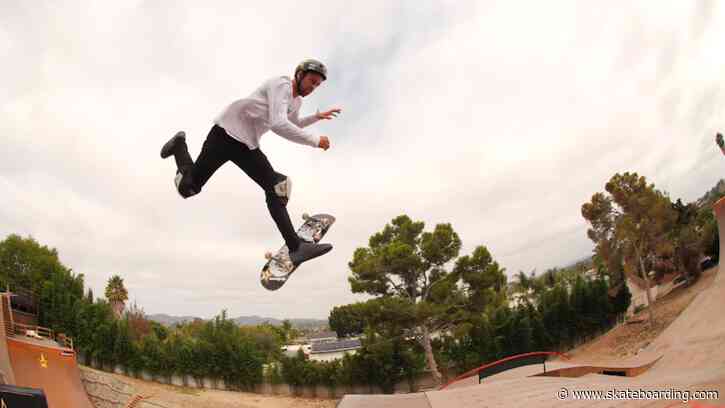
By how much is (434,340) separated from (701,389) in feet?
82.2

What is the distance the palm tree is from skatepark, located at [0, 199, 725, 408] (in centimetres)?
4056

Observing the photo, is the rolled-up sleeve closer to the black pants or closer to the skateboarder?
the skateboarder

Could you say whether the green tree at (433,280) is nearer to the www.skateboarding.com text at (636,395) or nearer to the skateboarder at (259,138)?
the www.skateboarding.com text at (636,395)

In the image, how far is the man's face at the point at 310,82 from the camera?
4008 mm

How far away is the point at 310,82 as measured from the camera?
406 centimetres

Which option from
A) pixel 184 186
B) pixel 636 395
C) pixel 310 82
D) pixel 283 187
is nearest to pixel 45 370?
pixel 184 186

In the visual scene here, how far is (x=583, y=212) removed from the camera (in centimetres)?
3538

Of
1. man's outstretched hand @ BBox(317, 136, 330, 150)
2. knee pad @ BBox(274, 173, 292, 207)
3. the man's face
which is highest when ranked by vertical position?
the man's face

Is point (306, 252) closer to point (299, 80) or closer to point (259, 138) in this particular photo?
point (259, 138)

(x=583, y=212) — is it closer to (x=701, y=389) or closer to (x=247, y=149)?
(x=701, y=389)

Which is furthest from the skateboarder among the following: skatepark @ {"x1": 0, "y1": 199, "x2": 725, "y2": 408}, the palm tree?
the palm tree

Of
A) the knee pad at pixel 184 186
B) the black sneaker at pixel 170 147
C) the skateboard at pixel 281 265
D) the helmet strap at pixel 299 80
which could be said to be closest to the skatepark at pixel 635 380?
the skateboard at pixel 281 265

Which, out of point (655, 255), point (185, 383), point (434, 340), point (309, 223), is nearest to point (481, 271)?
point (434, 340)

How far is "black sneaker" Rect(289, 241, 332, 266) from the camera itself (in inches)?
183
